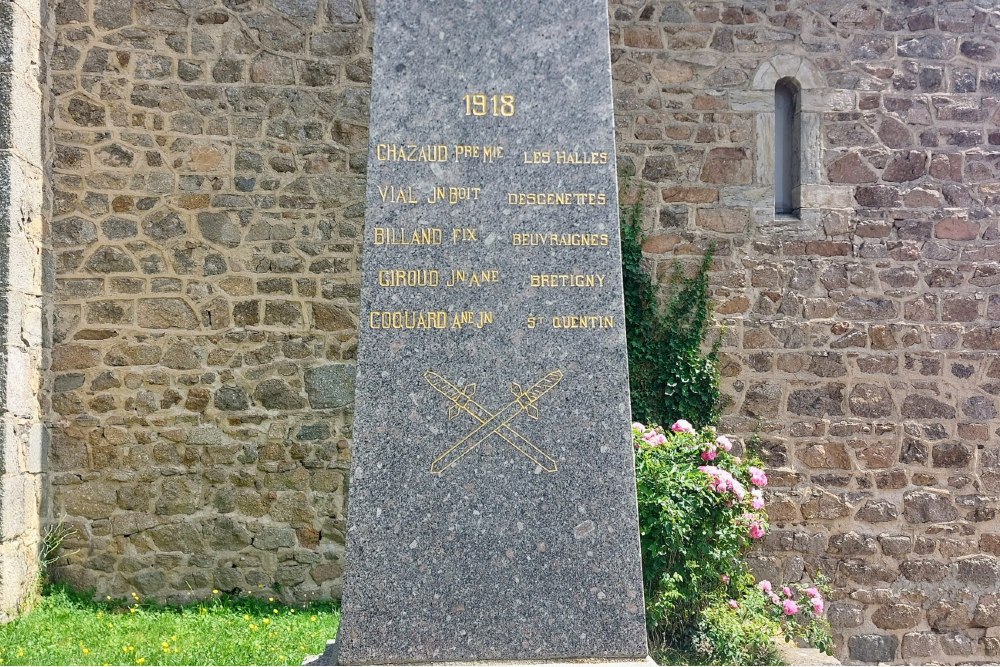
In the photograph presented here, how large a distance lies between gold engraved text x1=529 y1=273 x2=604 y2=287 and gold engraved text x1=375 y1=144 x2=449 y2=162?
21.4 inches

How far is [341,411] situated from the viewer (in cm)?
700

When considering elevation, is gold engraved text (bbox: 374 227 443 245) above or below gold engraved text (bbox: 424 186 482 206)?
below

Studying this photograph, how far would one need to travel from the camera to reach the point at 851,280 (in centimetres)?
738

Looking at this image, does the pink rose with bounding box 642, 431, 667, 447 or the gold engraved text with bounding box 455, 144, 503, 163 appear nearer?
the gold engraved text with bounding box 455, 144, 503, 163

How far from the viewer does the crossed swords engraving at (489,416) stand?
3.37 meters

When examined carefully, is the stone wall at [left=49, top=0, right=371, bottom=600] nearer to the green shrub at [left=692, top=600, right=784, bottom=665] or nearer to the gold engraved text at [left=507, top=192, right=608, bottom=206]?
the green shrub at [left=692, top=600, right=784, bottom=665]

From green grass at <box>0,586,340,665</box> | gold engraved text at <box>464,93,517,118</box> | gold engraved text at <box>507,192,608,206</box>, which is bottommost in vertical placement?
green grass at <box>0,586,340,665</box>

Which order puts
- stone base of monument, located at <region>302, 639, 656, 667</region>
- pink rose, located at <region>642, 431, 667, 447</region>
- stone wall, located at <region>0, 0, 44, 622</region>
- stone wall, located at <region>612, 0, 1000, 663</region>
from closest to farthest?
stone base of monument, located at <region>302, 639, 656, 667</region>, pink rose, located at <region>642, 431, 667, 447</region>, stone wall, located at <region>0, 0, 44, 622</region>, stone wall, located at <region>612, 0, 1000, 663</region>

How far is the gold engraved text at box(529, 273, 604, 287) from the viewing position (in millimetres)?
3441

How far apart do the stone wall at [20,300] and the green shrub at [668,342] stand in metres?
4.16

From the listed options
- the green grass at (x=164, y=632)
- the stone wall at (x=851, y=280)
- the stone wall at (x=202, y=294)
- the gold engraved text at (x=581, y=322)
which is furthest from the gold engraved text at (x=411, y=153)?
the stone wall at (x=851, y=280)

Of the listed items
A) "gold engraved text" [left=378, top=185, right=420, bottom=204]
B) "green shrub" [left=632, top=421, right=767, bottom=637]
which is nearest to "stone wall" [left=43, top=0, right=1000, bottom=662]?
"green shrub" [left=632, top=421, right=767, bottom=637]

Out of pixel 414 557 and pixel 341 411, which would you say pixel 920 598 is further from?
pixel 414 557

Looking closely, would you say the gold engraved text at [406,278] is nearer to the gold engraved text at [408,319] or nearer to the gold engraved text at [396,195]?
the gold engraved text at [408,319]
